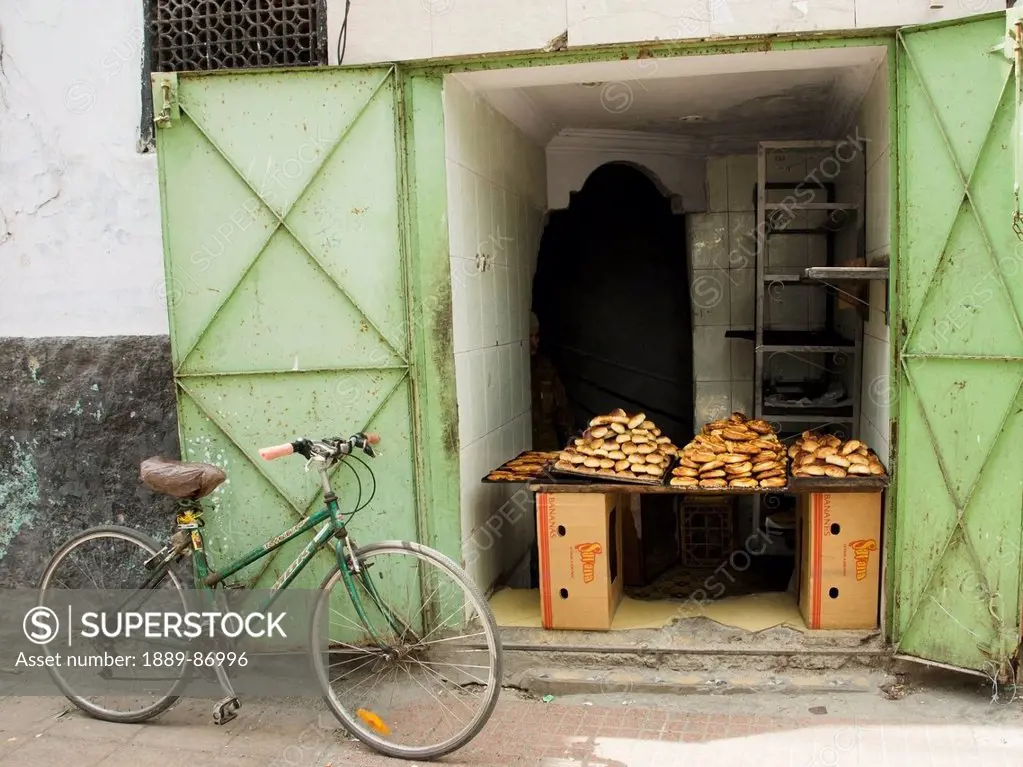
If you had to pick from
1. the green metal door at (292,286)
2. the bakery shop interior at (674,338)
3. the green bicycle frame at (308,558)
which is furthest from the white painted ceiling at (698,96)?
the green bicycle frame at (308,558)

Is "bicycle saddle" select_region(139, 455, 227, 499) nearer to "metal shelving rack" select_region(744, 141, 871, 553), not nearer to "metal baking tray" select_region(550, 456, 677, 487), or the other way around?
"metal baking tray" select_region(550, 456, 677, 487)

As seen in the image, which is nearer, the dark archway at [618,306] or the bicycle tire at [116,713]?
the bicycle tire at [116,713]

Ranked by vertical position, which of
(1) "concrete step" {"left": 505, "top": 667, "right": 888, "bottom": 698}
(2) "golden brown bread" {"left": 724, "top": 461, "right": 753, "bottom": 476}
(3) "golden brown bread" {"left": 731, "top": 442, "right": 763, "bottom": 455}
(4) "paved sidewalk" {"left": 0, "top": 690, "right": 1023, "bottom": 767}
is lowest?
(4) "paved sidewalk" {"left": 0, "top": 690, "right": 1023, "bottom": 767}

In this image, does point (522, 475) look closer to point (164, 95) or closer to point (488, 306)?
point (488, 306)

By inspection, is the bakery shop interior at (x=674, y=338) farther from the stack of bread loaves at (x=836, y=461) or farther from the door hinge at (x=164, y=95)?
the door hinge at (x=164, y=95)

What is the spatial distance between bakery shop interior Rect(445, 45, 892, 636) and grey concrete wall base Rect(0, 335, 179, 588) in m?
1.99

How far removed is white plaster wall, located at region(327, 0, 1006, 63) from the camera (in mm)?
3904

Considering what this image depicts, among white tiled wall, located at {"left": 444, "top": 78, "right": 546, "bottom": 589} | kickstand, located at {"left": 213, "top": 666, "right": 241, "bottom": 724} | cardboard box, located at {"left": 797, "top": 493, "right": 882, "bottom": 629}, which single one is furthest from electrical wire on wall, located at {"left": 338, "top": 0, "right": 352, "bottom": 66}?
cardboard box, located at {"left": 797, "top": 493, "right": 882, "bottom": 629}

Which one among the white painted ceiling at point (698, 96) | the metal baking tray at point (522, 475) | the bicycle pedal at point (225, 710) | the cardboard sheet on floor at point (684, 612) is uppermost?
the white painted ceiling at point (698, 96)

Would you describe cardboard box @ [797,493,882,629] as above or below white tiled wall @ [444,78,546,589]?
below

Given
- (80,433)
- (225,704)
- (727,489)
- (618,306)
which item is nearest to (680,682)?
(727,489)

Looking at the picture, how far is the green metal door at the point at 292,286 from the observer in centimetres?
434

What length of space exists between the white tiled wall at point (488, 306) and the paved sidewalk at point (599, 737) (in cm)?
110

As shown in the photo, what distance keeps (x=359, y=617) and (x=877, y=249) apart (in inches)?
126
